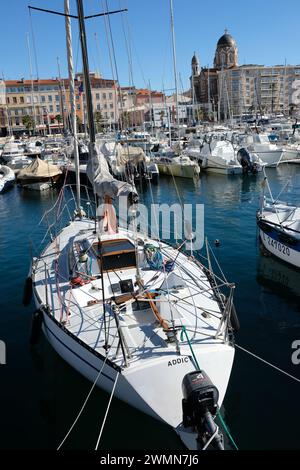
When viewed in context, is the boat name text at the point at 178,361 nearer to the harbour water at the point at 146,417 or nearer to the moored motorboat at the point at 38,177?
the harbour water at the point at 146,417

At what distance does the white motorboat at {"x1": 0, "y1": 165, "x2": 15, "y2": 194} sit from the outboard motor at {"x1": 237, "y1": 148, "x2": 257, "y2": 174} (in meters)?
22.8

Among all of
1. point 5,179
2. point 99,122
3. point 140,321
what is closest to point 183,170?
point 5,179

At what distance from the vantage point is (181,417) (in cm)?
637

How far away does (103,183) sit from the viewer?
1045 centimetres

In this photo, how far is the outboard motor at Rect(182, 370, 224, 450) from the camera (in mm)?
5680

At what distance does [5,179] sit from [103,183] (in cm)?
2795

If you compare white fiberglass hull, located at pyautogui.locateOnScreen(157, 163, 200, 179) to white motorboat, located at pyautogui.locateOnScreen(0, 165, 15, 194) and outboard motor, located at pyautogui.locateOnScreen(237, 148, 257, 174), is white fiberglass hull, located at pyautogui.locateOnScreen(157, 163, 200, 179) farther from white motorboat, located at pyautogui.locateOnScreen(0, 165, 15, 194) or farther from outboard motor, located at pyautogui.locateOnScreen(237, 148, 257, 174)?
white motorboat, located at pyautogui.locateOnScreen(0, 165, 15, 194)

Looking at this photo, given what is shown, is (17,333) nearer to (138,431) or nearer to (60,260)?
(60,260)

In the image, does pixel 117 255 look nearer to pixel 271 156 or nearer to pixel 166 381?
pixel 166 381

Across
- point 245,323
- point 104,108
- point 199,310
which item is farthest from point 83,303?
point 104,108

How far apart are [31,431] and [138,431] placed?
2.15m

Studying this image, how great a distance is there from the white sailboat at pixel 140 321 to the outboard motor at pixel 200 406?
2 cm

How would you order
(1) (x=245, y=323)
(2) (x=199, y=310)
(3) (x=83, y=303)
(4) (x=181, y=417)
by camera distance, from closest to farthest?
(4) (x=181, y=417)
(2) (x=199, y=310)
(3) (x=83, y=303)
(1) (x=245, y=323)


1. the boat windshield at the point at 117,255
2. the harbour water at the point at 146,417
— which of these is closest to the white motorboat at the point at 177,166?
the harbour water at the point at 146,417
